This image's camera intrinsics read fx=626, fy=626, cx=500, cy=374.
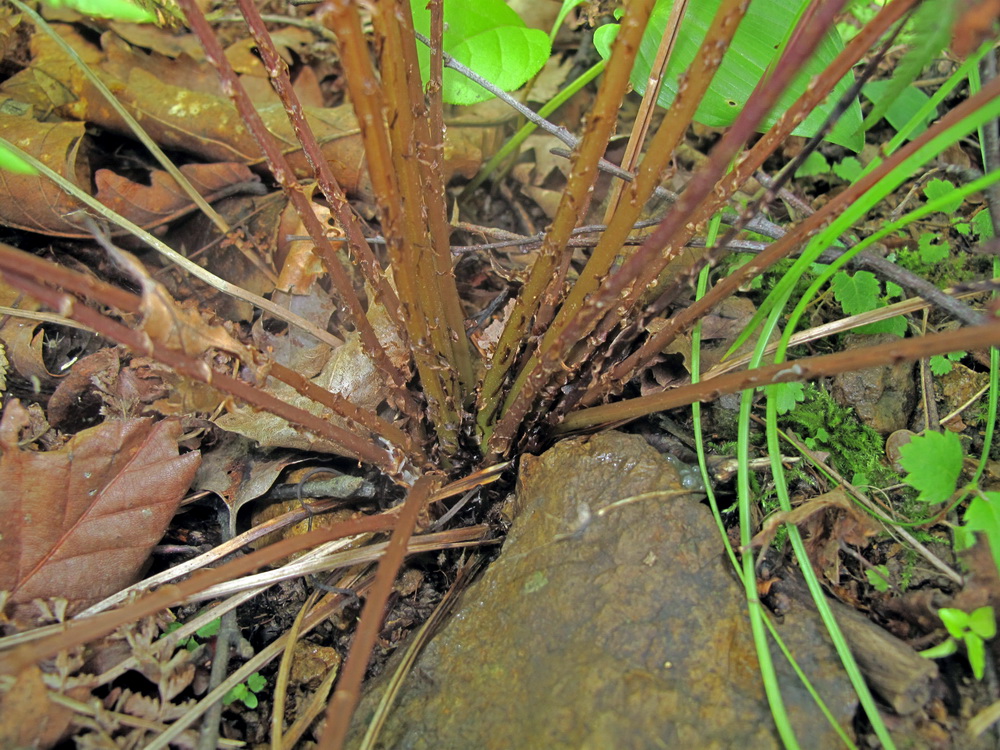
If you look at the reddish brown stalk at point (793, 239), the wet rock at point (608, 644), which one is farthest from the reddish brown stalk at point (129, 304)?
the reddish brown stalk at point (793, 239)

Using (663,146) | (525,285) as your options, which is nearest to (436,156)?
(525,285)

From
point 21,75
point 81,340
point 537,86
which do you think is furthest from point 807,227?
point 21,75

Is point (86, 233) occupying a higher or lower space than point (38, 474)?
higher

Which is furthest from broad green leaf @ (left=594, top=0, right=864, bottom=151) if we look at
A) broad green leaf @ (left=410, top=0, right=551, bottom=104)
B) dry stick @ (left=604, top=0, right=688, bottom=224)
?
broad green leaf @ (left=410, top=0, right=551, bottom=104)

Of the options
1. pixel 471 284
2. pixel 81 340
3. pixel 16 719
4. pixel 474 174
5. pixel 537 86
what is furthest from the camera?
pixel 537 86

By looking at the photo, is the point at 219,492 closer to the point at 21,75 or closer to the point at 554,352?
the point at 554,352
